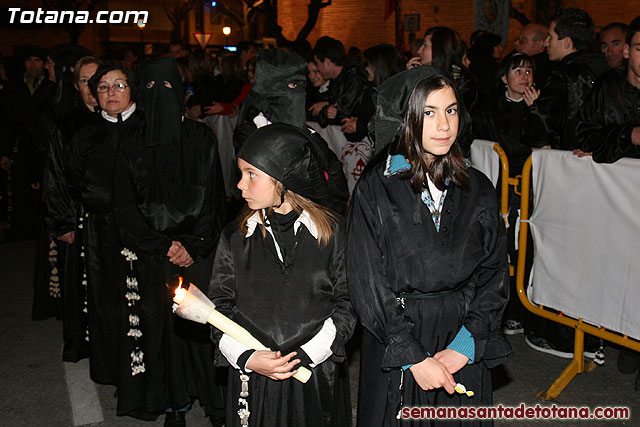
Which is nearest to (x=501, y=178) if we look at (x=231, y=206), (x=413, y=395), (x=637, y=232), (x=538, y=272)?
(x=538, y=272)

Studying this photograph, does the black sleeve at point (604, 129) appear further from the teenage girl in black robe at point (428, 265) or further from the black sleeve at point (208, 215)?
the black sleeve at point (208, 215)

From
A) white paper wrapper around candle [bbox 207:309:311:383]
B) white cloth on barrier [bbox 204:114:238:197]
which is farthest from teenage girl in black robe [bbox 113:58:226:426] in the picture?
white cloth on barrier [bbox 204:114:238:197]

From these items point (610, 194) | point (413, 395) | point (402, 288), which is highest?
point (610, 194)

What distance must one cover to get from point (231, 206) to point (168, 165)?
233 inches

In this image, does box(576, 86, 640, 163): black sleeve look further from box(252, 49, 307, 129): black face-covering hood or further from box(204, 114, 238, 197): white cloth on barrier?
box(204, 114, 238, 197): white cloth on barrier

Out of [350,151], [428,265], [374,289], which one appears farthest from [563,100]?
[374,289]

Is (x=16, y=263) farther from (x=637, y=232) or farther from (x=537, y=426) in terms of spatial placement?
(x=637, y=232)

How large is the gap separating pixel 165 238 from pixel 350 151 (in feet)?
12.5

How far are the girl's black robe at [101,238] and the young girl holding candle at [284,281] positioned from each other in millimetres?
1747

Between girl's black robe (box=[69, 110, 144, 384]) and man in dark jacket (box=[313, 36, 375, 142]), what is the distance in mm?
3370

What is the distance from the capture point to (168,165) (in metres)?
4.17

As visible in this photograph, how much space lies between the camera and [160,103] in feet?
13.4

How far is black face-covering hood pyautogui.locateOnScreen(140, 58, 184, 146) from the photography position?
4.08 meters

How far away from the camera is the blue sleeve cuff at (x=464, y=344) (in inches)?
112
